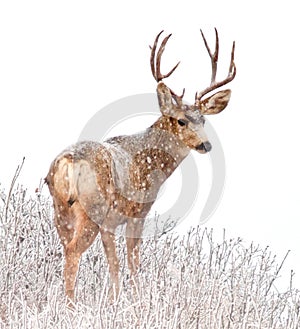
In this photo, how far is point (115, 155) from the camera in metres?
7.29

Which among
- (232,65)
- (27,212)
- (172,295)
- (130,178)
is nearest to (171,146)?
(130,178)

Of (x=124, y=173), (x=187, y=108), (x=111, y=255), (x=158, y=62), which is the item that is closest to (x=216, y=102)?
(x=187, y=108)

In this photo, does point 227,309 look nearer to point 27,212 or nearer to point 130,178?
point 130,178

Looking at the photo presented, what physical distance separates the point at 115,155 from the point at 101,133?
1.84 ft

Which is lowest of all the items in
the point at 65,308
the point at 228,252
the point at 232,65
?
the point at 65,308

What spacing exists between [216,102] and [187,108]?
32 centimetres

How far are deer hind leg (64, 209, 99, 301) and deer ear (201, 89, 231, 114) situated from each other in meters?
1.48

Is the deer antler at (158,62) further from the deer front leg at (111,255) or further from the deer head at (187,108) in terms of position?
the deer front leg at (111,255)

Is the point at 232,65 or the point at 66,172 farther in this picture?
the point at 232,65

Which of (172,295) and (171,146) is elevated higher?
(171,146)

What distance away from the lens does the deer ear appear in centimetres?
743

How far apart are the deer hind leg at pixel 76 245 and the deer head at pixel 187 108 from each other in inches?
46.1

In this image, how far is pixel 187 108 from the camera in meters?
7.32

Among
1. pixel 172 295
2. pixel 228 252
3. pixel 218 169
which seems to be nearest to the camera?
pixel 172 295
